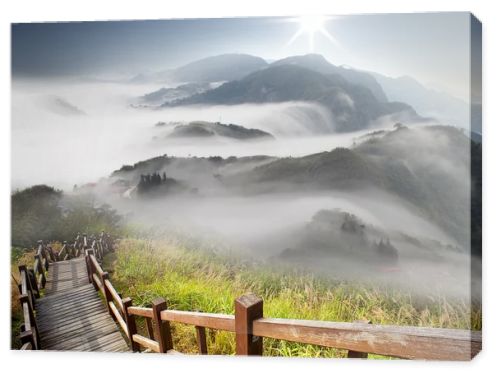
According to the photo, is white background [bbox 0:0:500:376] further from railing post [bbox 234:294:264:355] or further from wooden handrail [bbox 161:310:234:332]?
railing post [bbox 234:294:264:355]

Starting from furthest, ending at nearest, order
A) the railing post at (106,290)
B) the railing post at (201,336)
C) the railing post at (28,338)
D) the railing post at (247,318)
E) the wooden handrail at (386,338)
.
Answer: the railing post at (106,290), the railing post at (28,338), the railing post at (201,336), the railing post at (247,318), the wooden handrail at (386,338)

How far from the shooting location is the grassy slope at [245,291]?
2570mm

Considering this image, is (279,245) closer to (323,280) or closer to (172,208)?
(323,280)

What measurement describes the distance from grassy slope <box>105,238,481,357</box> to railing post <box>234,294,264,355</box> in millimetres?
804

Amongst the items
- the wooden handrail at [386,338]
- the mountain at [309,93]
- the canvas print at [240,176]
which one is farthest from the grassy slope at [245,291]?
the mountain at [309,93]

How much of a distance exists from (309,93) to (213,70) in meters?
0.70

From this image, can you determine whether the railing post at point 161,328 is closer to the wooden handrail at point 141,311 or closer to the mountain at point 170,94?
the wooden handrail at point 141,311

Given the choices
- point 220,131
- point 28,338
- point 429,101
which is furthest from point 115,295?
point 429,101

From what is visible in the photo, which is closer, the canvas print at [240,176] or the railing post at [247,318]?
the railing post at [247,318]

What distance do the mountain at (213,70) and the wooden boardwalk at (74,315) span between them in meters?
1.46

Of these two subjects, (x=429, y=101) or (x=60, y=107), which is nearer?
(x=429, y=101)

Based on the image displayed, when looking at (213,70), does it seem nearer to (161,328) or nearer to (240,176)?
(240,176)

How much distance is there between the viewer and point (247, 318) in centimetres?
170
